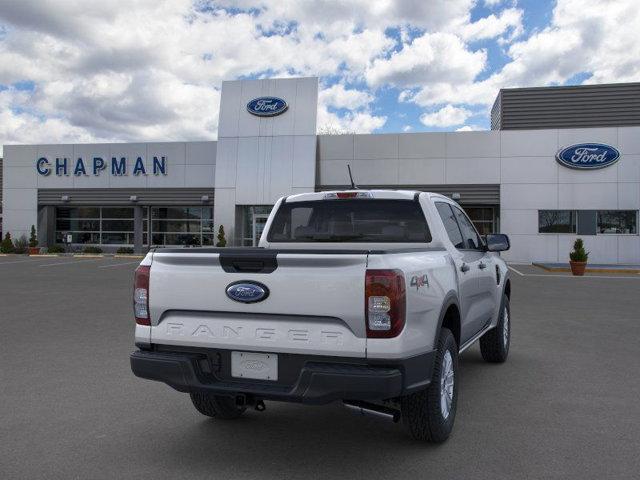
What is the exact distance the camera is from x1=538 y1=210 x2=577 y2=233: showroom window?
26438mm

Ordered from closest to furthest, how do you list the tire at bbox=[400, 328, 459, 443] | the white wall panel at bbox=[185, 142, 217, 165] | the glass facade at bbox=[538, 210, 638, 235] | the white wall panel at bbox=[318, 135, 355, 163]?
the tire at bbox=[400, 328, 459, 443], the glass facade at bbox=[538, 210, 638, 235], the white wall panel at bbox=[318, 135, 355, 163], the white wall panel at bbox=[185, 142, 217, 165]

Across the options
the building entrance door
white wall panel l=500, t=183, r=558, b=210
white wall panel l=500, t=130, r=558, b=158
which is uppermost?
white wall panel l=500, t=130, r=558, b=158

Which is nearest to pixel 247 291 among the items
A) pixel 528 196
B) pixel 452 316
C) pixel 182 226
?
pixel 452 316

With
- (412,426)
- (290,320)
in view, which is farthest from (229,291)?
(412,426)

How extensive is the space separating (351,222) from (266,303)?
185 centimetres

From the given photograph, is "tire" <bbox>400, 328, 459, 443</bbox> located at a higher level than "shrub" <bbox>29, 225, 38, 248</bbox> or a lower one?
lower

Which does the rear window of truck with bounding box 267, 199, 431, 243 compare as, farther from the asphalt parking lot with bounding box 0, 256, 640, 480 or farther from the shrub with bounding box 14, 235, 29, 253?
the shrub with bounding box 14, 235, 29, 253

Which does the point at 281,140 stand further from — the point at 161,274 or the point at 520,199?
the point at 161,274

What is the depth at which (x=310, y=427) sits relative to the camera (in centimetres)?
455

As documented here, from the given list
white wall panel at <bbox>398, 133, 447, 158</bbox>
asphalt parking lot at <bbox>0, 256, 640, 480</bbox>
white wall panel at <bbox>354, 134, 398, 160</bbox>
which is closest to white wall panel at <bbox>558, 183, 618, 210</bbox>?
white wall panel at <bbox>398, 133, 447, 158</bbox>

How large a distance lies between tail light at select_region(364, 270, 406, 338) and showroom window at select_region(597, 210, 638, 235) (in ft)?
84.5

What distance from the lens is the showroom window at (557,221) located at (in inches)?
1041

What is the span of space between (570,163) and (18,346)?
24.3 meters

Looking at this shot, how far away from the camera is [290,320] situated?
3.56m
